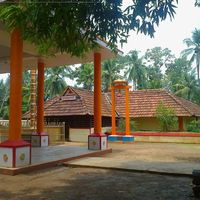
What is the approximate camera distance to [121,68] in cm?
4425

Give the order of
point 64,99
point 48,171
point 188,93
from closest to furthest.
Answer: point 48,171
point 64,99
point 188,93

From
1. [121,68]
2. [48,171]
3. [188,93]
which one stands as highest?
[121,68]

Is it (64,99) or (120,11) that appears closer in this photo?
(120,11)

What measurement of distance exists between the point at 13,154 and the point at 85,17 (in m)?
5.85

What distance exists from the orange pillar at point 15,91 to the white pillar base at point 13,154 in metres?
0.23

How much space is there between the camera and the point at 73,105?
83.6ft

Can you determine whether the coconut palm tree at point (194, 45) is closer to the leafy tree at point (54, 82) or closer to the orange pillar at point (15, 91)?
the leafy tree at point (54, 82)

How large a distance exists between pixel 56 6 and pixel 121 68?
130ft

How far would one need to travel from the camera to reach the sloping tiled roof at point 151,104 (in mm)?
26047

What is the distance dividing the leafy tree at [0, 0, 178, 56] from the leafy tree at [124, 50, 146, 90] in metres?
38.0

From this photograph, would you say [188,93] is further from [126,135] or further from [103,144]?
[103,144]

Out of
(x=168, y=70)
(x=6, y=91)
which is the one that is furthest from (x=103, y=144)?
(x=168, y=70)

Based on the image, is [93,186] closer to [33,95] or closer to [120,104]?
[33,95]

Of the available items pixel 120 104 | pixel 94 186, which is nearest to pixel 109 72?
pixel 120 104
